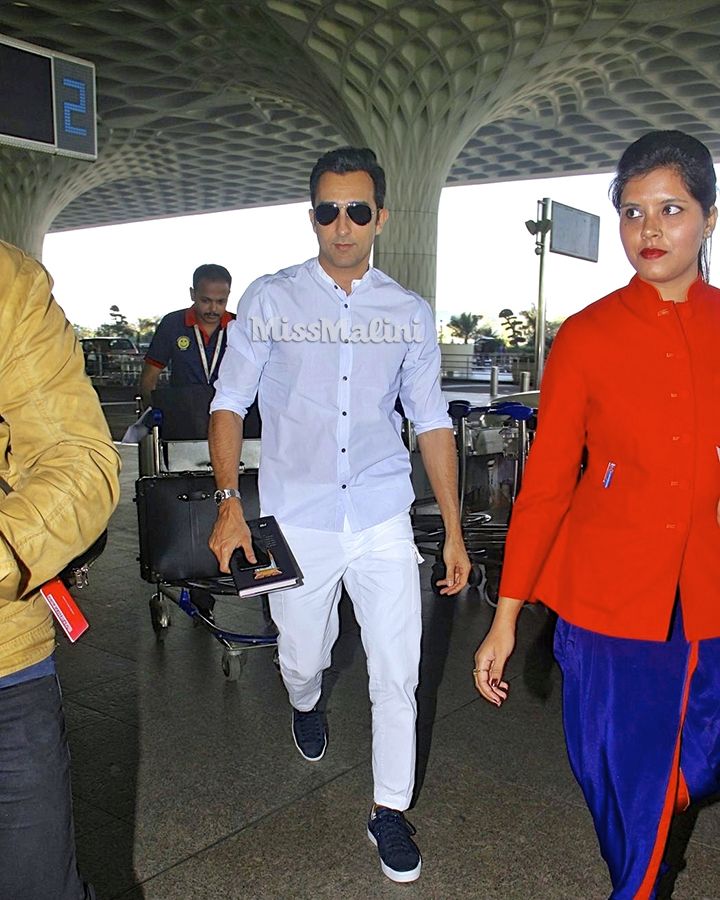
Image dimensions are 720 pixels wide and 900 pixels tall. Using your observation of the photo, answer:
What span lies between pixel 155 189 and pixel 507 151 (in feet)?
72.1

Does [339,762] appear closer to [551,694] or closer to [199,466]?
[551,694]

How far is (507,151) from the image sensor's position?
123 ft

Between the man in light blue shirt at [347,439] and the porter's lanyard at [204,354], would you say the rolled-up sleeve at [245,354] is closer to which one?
the man in light blue shirt at [347,439]

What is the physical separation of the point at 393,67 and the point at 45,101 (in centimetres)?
1624

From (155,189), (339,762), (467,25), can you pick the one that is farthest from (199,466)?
(155,189)

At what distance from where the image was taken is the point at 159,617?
498 centimetres

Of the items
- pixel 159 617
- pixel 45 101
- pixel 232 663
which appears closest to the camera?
pixel 232 663

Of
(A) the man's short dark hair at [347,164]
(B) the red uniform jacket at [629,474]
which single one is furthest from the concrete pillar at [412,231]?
(B) the red uniform jacket at [629,474]

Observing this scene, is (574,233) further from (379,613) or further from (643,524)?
(643,524)

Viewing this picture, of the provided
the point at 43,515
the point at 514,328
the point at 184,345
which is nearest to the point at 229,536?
the point at 43,515

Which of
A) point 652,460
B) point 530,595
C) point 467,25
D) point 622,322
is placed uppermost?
point 467,25

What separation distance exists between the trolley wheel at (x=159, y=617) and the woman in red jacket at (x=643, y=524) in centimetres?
318

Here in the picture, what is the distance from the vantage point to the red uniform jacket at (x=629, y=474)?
6.67 ft

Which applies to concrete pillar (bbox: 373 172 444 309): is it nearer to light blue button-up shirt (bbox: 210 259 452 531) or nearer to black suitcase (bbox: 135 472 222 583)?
black suitcase (bbox: 135 472 222 583)
